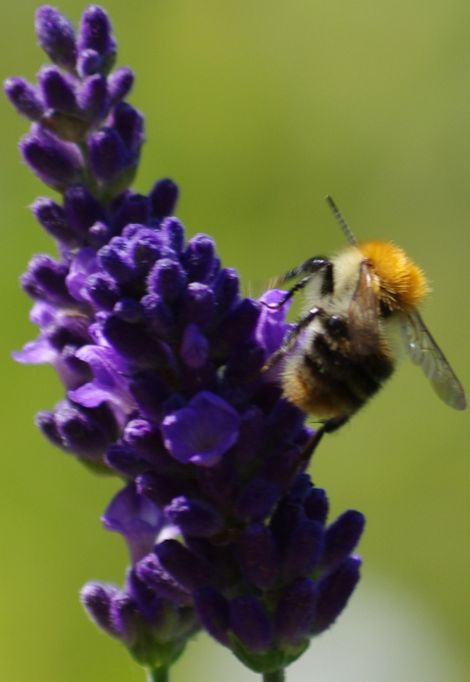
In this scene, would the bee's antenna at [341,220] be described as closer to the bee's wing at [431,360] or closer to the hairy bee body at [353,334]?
the hairy bee body at [353,334]

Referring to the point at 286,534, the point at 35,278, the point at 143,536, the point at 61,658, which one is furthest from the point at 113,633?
the point at 61,658

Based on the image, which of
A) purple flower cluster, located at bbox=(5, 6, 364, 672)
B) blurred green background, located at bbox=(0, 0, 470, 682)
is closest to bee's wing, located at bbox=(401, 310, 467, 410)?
purple flower cluster, located at bbox=(5, 6, 364, 672)

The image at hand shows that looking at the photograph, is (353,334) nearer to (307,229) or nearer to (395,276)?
(395,276)

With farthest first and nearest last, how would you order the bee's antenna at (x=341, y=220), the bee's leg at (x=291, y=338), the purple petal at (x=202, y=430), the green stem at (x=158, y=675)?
the bee's antenna at (x=341, y=220) < the green stem at (x=158, y=675) < the bee's leg at (x=291, y=338) < the purple petal at (x=202, y=430)

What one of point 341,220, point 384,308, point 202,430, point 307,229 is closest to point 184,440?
point 202,430

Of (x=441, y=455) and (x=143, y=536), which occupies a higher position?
(x=441, y=455)

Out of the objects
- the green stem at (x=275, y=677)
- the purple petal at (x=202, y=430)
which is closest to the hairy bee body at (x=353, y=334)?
the purple petal at (x=202, y=430)

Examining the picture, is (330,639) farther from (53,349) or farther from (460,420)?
(53,349)
